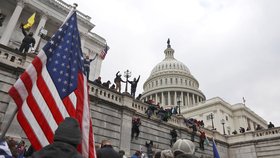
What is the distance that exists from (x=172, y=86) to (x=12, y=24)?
73.6 m

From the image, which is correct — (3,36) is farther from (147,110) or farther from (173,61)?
(173,61)

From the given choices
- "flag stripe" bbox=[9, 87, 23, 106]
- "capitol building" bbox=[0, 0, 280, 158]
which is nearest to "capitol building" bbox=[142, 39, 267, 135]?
"capitol building" bbox=[0, 0, 280, 158]

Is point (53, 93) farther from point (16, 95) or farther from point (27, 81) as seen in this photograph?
point (16, 95)

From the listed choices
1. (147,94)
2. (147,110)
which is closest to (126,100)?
(147,110)

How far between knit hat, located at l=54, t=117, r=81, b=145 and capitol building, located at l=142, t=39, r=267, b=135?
58.6 metres

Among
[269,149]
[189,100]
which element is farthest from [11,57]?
[189,100]

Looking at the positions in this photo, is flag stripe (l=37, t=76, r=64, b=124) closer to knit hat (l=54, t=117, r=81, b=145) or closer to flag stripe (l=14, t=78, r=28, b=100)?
flag stripe (l=14, t=78, r=28, b=100)

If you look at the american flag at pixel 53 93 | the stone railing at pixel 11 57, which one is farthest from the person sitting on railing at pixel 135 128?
the american flag at pixel 53 93

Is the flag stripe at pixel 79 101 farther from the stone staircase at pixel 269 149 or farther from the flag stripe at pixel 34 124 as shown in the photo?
the stone staircase at pixel 269 149

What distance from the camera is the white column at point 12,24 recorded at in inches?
950

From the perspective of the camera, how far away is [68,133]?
9.77 ft

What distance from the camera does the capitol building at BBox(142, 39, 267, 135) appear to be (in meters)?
70.9

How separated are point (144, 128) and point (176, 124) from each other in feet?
15.6

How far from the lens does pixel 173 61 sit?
109062 mm
